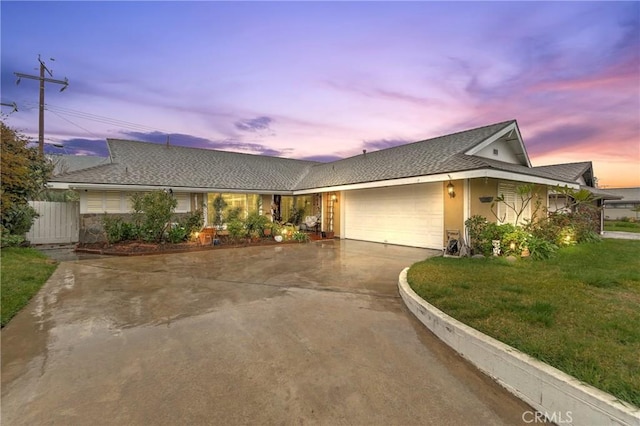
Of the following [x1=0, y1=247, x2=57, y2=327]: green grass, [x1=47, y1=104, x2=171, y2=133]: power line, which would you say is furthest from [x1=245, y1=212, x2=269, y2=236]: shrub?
[x1=47, y1=104, x2=171, y2=133]: power line

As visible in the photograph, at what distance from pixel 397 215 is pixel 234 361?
10.6 meters

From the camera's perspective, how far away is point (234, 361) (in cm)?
316

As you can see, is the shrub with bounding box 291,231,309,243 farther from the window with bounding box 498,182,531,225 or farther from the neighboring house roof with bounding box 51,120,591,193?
the window with bounding box 498,182,531,225

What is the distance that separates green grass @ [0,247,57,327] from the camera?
485cm

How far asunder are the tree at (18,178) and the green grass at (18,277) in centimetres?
188

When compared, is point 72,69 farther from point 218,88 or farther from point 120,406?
point 120,406

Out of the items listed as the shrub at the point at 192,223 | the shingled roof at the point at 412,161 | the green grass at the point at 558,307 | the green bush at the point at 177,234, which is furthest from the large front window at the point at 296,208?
the green grass at the point at 558,307

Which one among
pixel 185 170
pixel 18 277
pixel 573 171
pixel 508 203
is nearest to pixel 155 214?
pixel 185 170

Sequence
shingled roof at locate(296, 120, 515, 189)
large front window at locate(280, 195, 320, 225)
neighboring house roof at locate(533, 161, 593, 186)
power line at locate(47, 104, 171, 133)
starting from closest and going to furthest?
shingled roof at locate(296, 120, 515, 189), neighboring house roof at locate(533, 161, 593, 186), large front window at locate(280, 195, 320, 225), power line at locate(47, 104, 171, 133)

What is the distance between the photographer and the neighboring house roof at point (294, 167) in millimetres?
11336

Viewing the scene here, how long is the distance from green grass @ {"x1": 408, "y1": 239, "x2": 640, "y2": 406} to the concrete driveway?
0.60 metres
